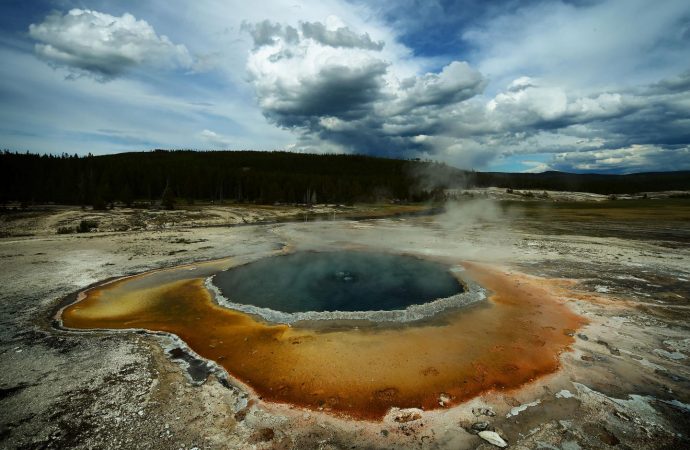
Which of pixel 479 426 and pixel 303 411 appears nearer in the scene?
pixel 479 426

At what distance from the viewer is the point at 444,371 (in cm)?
756

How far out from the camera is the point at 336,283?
14.9 metres

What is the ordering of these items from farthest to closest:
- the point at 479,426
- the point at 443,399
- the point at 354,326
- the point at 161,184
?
the point at 161,184 < the point at 354,326 < the point at 443,399 < the point at 479,426

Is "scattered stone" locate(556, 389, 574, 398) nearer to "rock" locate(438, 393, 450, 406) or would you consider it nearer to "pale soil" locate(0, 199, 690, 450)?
"pale soil" locate(0, 199, 690, 450)

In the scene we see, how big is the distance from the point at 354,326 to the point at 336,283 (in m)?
4.90

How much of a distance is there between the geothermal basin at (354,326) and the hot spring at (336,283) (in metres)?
0.07

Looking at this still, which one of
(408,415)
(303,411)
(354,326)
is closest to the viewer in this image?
(408,415)

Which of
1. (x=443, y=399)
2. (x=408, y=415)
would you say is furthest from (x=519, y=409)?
(x=408, y=415)

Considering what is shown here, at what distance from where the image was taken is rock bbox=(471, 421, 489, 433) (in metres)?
5.78

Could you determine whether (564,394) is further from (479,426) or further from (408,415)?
(408,415)

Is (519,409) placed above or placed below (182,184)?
below

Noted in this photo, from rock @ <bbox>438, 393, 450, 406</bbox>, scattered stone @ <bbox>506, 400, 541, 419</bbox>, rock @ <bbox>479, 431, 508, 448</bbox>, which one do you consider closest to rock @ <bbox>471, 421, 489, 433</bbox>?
rock @ <bbox>479, 431, 508, 448</bbox>

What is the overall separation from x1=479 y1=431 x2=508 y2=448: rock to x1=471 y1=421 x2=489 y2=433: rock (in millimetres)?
78

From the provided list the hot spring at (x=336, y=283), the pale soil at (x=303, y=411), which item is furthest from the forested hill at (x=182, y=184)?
the pale soil at (x=303, y=411)
